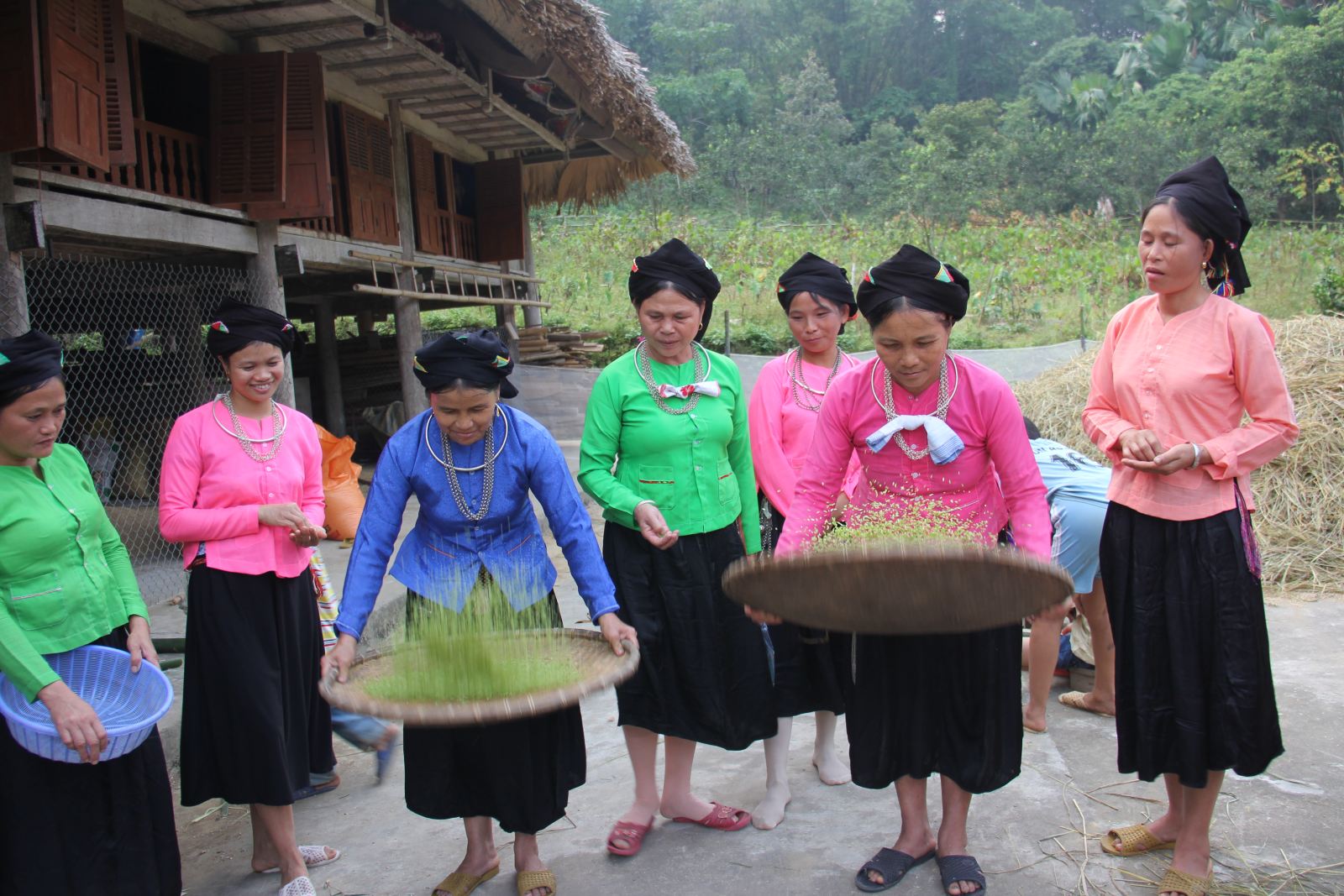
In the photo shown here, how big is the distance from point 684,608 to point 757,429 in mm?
696

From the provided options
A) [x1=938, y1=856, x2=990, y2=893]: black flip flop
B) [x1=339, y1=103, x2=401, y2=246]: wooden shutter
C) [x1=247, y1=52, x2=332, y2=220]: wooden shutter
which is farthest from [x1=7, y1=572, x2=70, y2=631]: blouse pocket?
[x1=339, y1=103, x2=401, y2=246]: wooden shutter

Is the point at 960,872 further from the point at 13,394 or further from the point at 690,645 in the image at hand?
the point at 13,394

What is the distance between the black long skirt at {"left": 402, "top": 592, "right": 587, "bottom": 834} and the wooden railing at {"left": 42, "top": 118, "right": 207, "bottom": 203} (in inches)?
162

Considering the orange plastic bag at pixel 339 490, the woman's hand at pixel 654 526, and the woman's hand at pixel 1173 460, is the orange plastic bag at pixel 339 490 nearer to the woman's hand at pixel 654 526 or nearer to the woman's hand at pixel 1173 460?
the woman's hand at pixel 654 526

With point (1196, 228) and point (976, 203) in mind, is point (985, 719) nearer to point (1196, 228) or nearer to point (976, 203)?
point (1196, 228)

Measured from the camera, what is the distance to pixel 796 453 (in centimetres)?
348

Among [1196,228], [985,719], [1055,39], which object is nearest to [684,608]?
[985,719]

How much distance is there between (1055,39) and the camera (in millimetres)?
50312

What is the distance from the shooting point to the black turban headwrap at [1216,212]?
263 centimetres

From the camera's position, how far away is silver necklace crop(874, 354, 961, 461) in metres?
2.65

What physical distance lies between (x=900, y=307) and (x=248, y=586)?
1966 mm

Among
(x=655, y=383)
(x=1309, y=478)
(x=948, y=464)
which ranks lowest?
(x=1309, y=478)

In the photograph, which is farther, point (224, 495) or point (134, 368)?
point (134, 368)

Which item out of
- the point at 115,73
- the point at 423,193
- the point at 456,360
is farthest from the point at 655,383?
the point at 423,193
